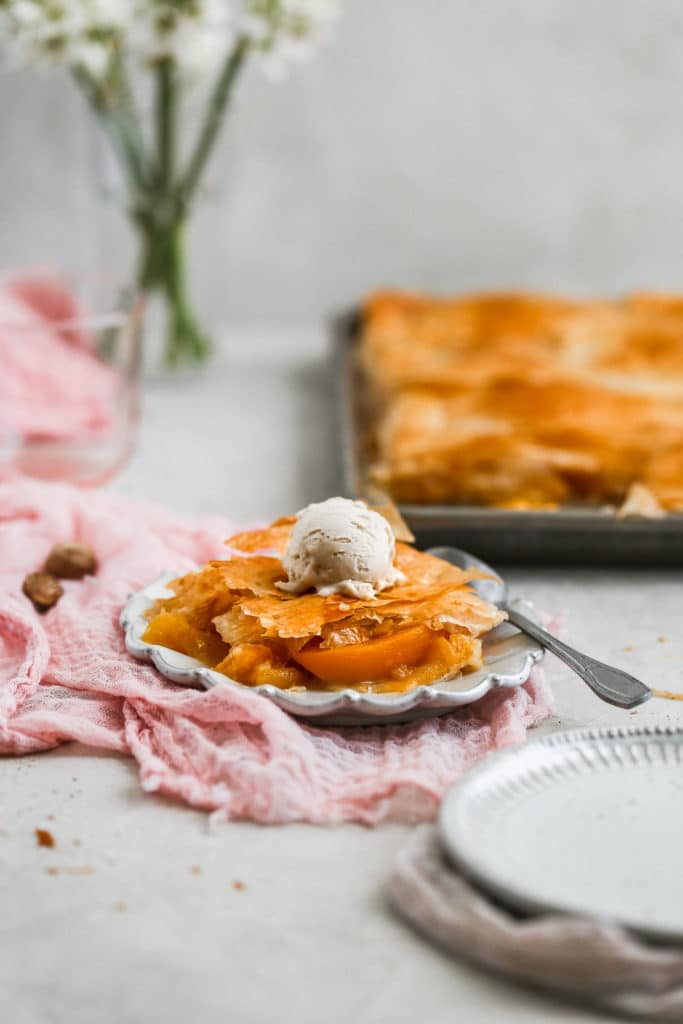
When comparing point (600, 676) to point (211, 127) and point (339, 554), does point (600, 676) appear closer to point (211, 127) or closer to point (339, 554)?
point (339, 554)

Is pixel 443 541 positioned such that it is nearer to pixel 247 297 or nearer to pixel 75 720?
pixel 75 720

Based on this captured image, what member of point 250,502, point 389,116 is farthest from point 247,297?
Answer: point 250,502

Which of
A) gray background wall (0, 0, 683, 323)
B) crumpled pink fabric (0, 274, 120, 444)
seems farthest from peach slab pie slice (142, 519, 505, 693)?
gray background wall (0, 0, 683, 323)

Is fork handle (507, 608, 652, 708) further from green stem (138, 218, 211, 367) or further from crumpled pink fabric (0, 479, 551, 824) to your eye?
green stem (138, 218, 211, 367)

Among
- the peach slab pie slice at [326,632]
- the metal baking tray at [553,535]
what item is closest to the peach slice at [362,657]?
the peach slab pie slice at [326,632]

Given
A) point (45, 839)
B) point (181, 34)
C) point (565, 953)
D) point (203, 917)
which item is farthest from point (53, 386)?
point (565, 953)
